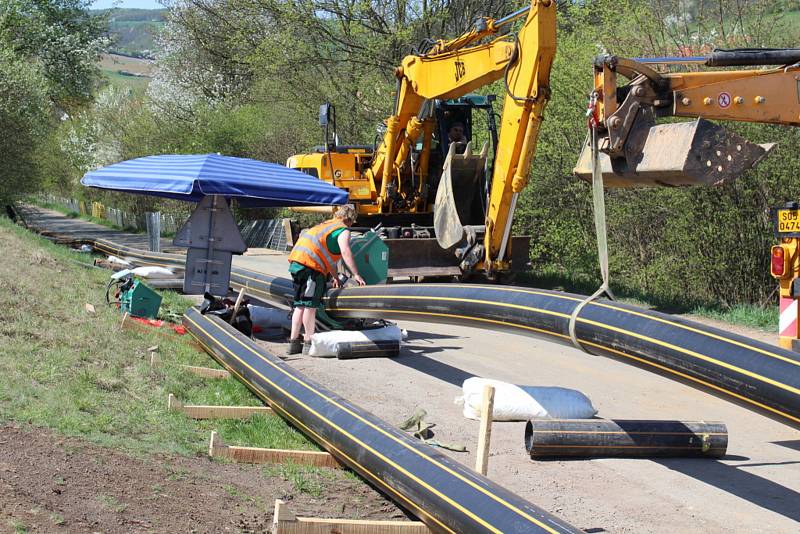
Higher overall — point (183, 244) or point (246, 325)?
point (183, 244)

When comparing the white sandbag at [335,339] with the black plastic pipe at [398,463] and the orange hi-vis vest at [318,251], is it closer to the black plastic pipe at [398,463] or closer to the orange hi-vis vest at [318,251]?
the orange hi-vis vest at [318,251]

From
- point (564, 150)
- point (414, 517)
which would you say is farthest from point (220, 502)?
point (564, 150)

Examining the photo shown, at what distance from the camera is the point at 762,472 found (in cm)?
695

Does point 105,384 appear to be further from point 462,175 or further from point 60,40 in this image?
point 60,40

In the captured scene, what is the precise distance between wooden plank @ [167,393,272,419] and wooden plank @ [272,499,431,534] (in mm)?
2680

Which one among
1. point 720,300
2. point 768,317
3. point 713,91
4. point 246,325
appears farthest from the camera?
point 720,300

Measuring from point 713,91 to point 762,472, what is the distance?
308 centimetres

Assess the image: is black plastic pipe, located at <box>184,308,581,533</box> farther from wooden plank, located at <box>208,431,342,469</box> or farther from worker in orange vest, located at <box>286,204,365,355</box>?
worker in orange vest, located at <box>286,204,365,355</box>

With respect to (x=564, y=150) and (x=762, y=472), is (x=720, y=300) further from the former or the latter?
(x=762, y=472)

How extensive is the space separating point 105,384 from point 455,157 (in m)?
10.3

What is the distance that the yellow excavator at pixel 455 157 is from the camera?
13.6 metres

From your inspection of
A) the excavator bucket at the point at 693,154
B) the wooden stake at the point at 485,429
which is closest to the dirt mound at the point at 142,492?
the wooden stake at the point at 485,429

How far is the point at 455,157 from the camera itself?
56.0 feet

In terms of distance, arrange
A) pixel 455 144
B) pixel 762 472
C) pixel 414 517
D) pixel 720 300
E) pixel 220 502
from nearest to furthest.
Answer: pixel 220 502
pixel 414 517
pixel 762 472
pixel 720 300
pixel 455 144
